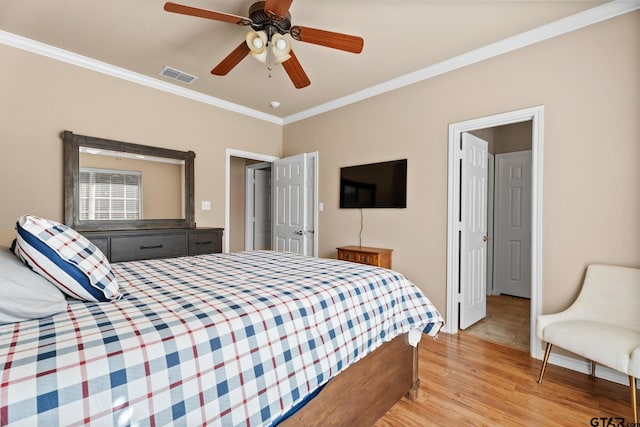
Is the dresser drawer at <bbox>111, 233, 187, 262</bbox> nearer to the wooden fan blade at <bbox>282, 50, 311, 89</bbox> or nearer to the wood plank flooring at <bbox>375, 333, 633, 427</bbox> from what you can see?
the wooden fan blade at <bbox>282, 50, 311, 89</bbox>

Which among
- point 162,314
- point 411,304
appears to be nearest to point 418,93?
point 411,304

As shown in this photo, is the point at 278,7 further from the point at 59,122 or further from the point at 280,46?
the point at 59,122

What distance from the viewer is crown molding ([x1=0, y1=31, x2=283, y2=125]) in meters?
2.66

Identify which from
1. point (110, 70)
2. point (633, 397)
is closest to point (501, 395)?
point (633, 397)

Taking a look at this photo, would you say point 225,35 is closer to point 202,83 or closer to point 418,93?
point 202,83

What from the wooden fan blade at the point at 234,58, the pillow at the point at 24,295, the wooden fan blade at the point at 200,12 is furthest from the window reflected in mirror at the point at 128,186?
the pillow at the point at 24,295

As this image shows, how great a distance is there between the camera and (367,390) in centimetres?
158

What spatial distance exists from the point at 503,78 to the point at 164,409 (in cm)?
328

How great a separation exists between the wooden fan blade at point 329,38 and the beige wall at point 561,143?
1.44m

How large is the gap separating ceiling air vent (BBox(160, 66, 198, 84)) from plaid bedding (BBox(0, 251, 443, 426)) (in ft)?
8.00

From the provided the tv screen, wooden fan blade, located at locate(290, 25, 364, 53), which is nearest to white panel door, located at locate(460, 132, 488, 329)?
the tv screen

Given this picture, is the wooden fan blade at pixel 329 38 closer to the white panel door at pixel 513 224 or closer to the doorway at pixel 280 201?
the doorway at pixel 280 201

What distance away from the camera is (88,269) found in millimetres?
1169

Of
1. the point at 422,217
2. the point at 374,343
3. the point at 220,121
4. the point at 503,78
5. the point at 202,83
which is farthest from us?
the point at 220,121
